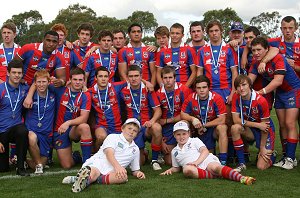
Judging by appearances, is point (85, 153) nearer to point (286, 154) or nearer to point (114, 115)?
point (114, 115)

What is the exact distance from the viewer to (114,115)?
23.0 ft

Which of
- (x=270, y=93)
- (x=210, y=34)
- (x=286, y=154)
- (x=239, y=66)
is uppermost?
(x=210, y=34)

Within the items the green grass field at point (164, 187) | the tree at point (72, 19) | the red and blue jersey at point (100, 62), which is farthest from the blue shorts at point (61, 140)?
the tree at point (72, 19)

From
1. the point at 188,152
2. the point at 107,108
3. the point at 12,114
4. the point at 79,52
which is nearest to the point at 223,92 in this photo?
the point at 188,152

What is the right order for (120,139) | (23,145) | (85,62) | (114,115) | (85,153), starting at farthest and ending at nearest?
(85,62)
(114,115)
(85,153)
(23,145)
(120,139)

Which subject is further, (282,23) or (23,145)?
(282,23)

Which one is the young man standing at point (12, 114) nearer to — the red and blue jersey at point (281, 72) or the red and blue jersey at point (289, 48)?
the red and blue jersey at point (281, 72)

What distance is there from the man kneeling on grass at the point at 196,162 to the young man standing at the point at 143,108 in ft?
2.60

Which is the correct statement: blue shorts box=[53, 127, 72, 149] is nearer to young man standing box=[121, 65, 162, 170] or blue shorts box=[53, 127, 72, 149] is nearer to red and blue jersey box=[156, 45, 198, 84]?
young man standing box=[121, 65, 162, 170]

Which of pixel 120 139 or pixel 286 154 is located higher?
pixel 120 139

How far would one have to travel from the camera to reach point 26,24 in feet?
185

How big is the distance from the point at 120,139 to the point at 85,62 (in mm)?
2335

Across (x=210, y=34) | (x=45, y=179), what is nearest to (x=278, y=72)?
(x=210, y=34)

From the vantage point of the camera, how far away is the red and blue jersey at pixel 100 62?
7574 mm
